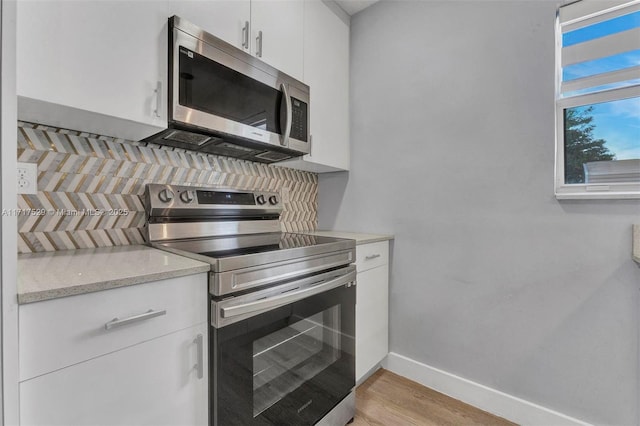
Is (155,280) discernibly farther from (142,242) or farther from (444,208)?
(444,208)

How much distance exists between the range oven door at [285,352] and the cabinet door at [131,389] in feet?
0.22

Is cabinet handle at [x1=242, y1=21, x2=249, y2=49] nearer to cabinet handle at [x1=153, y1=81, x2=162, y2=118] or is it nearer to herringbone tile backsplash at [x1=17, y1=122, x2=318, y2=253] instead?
cabinet handle at [x1=153, y1=81, x2=162, y2=118]

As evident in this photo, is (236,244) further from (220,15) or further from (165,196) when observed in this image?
(220,15)

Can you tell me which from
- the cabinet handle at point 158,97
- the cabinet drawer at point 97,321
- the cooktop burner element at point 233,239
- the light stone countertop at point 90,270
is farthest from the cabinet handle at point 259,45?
the cabinet drawer at point 97,321

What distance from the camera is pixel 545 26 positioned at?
58.8 inches

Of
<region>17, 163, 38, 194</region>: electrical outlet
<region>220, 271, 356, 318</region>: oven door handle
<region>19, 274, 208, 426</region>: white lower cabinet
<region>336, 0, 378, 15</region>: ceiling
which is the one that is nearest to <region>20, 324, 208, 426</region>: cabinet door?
<region>19, 274, 208, 426</region>: white lower cabinet

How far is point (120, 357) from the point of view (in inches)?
31.9

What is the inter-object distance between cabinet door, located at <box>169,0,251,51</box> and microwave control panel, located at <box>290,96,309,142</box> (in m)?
0.41

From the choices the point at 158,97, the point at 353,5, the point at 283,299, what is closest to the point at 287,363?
the point at 283,299

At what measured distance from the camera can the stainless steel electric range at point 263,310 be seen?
3.32 ft

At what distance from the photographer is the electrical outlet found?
1.04 metres

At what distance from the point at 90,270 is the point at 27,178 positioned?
1.66 ft

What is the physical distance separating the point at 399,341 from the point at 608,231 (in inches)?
51.1

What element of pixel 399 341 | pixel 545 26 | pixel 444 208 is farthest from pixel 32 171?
pixel 545 26
